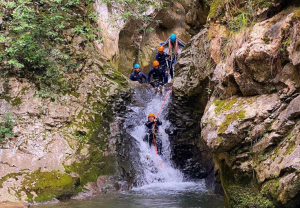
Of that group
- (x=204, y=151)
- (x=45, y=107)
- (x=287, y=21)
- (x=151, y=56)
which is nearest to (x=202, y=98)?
(x=204, y=151)

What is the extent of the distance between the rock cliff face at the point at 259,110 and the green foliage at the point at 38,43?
4962 mm

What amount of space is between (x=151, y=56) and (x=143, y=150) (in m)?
9.43

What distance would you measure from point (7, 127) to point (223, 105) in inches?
207

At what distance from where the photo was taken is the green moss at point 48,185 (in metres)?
5.93

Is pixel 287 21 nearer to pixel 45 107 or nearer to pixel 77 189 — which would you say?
pixel 77 189

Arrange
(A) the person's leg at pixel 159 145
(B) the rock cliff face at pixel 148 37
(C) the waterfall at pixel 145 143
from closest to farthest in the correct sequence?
(C) the waterfall at pixel 145 143 → (A) the person's leg at pixel 159 145 → (B) the rock cliff face at pixel 148 37

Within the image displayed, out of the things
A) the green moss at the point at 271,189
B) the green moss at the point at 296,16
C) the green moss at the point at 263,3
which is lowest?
the green moss at the point at 271,189

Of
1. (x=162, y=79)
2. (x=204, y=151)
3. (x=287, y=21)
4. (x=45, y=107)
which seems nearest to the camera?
(x=287, y=21)

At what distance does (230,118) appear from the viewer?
4.31 m

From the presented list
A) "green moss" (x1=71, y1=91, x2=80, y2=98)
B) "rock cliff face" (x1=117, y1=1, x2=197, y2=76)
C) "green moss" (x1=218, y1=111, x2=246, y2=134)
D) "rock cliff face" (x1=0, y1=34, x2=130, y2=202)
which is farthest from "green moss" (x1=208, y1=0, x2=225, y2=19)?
"rock cliff face" (x1=117, y1=1, x2=197, y2=76)

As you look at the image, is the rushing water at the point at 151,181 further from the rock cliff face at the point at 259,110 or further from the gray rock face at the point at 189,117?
the rock cliff face at the point at 259,110

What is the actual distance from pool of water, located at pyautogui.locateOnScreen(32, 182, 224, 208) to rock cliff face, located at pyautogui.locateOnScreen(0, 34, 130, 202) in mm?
579

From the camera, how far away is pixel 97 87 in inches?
349

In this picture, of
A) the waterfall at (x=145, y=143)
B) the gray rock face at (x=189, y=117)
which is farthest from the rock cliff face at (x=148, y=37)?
the gray rock face at (x=189, y=117)
